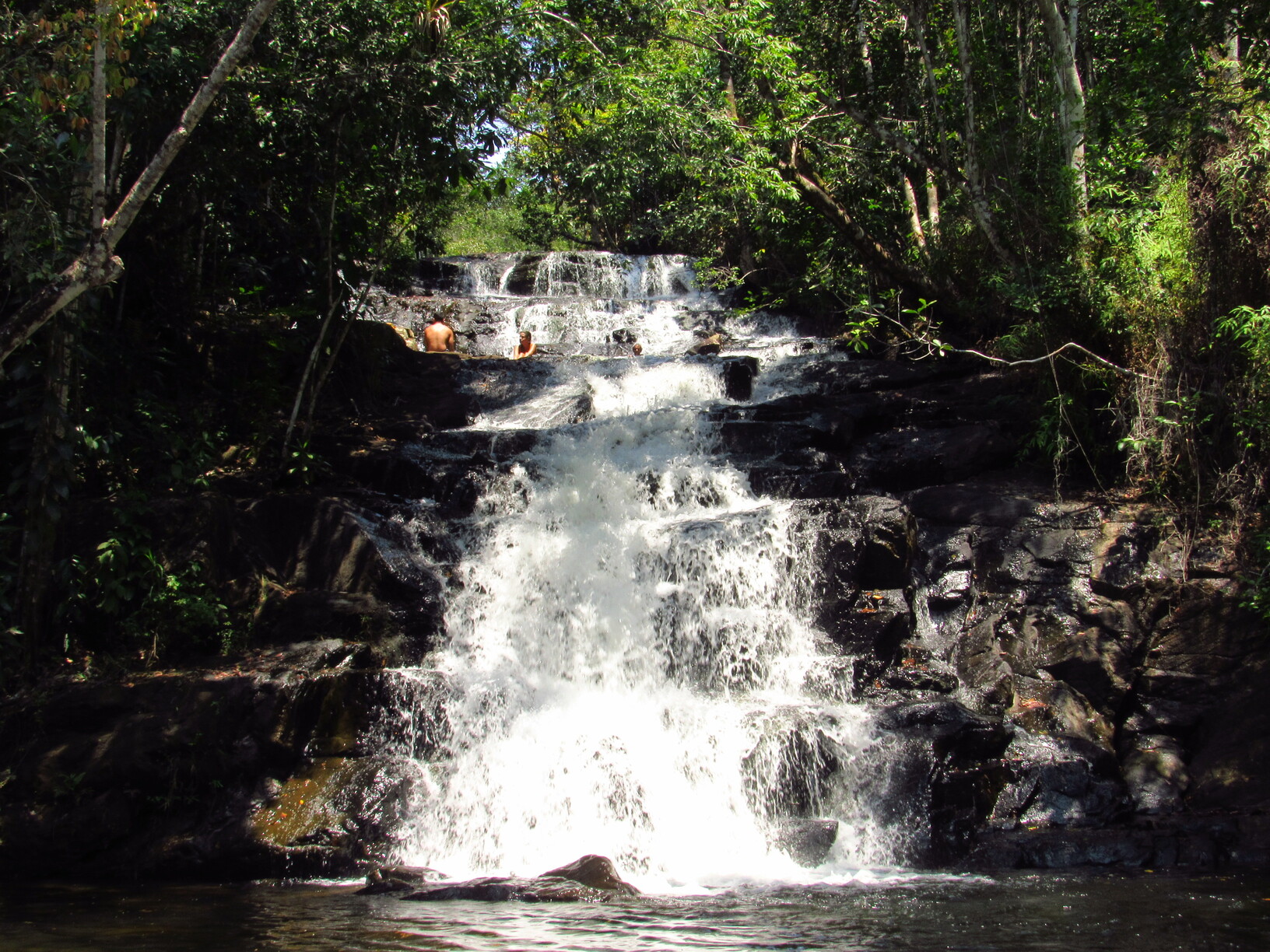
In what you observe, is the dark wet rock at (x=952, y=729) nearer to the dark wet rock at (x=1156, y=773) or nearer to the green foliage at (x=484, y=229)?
the dark wet rock at (x=1156, y=773)

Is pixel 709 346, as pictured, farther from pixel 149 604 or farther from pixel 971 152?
pixel 149 604

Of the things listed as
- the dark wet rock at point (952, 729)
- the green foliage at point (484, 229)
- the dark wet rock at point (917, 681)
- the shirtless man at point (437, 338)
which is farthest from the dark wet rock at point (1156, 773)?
the green foliage at point (484, 229)

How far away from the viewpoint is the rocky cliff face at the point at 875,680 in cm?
728

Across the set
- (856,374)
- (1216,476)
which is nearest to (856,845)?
(1216,476)

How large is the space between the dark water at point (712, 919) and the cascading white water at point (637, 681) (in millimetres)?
993

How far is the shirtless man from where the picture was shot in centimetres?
1659

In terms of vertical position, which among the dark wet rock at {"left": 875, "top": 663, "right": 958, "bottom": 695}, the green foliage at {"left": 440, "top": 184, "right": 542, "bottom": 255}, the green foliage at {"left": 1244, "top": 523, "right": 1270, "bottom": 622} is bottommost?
the dark wet rock at {"left": 875, "top": 663, "right": 958, "bottom": 695}

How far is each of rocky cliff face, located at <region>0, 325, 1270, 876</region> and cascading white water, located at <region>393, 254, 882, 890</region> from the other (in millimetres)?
378

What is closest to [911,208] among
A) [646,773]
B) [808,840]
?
[646,773]

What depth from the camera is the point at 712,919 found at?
5.38m

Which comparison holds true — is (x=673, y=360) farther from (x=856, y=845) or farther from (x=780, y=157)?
(x=856, y=845)

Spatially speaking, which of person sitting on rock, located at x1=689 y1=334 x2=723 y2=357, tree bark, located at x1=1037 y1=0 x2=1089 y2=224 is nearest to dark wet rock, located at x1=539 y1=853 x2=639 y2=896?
tree bark, located at x1=1037 y1=0 x2=1089 y2=224

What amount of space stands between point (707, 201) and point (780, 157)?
695 centimetres

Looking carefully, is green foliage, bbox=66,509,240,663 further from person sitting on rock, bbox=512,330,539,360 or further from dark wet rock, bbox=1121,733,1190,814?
person sitting on rock, bbox=512,330,539,360
